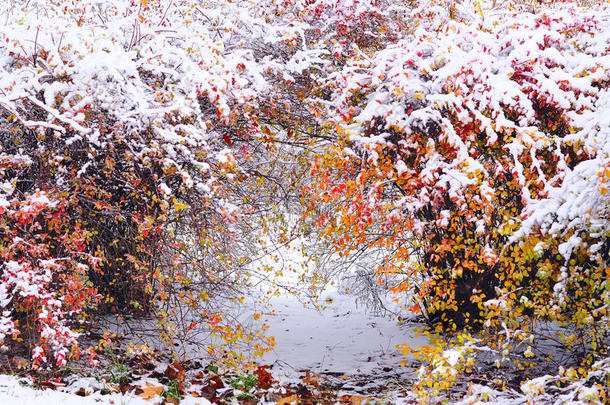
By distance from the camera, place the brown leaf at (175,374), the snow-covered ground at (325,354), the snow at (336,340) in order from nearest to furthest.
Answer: the snow-covered ground at (325,354) < the brown leaf at (175,374) < the snow at (336,340)

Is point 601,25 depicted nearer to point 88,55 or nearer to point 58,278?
point 88,55

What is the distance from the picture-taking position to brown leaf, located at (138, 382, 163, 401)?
4.31 meters

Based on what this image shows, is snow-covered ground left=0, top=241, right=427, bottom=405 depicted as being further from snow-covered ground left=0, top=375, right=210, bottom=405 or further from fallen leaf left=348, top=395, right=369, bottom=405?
fallen leaf left=348, top=395, right=369, bottom=405

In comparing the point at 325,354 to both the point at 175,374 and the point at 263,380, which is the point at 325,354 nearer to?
the point at 263,380

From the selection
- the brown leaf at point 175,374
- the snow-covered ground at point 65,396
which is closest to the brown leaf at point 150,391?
the snow-covered ground at point 65,396

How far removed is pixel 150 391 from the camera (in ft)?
14.5

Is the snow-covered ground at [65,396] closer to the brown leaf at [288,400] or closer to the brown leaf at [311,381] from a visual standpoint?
the brown leaf at [288,400]

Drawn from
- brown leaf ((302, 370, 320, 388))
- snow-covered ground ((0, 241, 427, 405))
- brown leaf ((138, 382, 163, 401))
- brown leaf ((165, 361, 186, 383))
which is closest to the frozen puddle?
snow-covered ground ((0, 241, 427, 405))

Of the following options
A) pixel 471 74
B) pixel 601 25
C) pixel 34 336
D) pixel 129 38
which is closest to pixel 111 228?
pixel 34 336

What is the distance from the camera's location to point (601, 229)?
3.67 meters

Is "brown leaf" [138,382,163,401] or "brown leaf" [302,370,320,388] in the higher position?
"brown leaf" [138,382,163,401]

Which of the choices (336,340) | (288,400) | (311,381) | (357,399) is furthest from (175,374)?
(336,340)

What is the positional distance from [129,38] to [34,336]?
355cm

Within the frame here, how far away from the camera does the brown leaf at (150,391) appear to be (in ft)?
14.1
